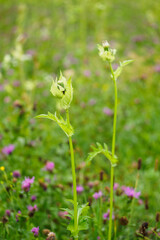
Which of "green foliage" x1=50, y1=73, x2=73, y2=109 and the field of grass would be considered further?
the field of grass

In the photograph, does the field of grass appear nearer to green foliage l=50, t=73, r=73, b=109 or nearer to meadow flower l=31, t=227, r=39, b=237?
meadow flower l=31, t=227, r=39, b=237

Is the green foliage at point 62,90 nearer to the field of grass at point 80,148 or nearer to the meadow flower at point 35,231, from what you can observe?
the field of grass at point 80,148

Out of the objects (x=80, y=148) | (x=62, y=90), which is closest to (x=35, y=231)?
(x=62, y=90)

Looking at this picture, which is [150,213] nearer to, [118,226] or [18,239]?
[118,226]

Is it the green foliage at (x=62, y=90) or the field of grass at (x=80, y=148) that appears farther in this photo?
the field of grass at (x=80, y=148)

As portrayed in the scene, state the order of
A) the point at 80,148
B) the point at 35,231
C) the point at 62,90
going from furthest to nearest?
the point at 80,148 → the point at 35,231 → the point at 62,90

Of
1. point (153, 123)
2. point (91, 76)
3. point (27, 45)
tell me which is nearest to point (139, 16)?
point (27, 45)

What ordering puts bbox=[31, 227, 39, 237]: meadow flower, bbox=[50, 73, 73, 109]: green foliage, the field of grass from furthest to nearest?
1. the field of grass
2. bbox=[31, 227, 39, 237]: meadow flower
3. bbox=[50, 73, 73, 109]: green foliage

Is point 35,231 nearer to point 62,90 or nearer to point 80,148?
point 62,90

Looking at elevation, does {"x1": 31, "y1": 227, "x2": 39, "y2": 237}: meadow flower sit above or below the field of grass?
below

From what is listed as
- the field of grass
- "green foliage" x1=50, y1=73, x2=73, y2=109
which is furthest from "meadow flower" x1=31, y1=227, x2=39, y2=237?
"green foliage" x1=50, y1=73, x2=73, y2=109

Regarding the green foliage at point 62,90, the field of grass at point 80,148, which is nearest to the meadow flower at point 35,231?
the field of grass at point 80,148
